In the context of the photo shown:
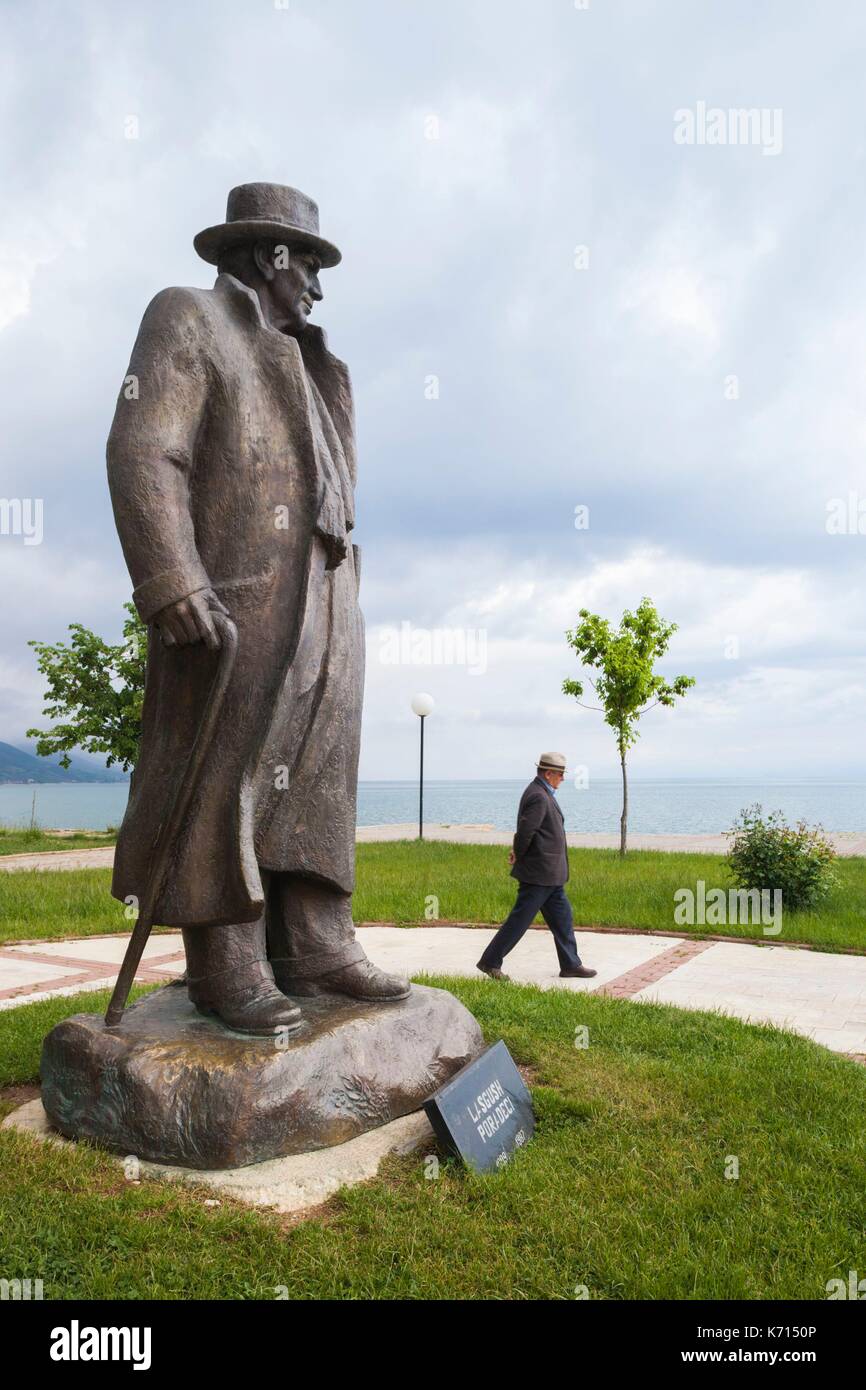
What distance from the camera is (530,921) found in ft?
23.4

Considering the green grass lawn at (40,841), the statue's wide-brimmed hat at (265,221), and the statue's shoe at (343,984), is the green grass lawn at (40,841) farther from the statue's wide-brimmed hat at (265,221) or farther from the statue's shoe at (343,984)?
the statue's wide-brimmed hat at (265,221)

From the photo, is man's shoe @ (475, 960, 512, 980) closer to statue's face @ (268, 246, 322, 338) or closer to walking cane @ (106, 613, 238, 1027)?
walking cane @ (106, 613, 238, 1027)

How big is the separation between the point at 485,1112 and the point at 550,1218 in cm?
56

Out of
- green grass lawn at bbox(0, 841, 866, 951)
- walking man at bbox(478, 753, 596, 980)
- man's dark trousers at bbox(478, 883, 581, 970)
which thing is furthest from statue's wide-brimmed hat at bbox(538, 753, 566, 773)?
green grass lawn at bbox(0, 841, 866, 951)

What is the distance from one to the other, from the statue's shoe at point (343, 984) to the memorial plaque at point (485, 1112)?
0.48 m

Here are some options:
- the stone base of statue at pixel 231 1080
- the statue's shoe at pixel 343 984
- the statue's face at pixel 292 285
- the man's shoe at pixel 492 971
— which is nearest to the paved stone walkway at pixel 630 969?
the man's shoe at pixel 492 971

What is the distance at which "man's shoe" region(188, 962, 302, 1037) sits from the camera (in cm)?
362

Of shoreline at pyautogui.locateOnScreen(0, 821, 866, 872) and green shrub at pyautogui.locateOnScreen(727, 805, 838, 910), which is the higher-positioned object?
green shrub at pyautogui.locateOnScreen(727, 805, 838, 910)

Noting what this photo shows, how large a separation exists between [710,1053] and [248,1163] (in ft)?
8.05

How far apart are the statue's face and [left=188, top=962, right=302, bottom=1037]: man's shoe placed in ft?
8.13

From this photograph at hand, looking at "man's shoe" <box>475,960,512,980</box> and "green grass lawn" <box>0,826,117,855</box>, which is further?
"green grass lawn" <box>0,826,117,855</box>

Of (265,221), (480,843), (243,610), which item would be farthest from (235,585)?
(480,843)

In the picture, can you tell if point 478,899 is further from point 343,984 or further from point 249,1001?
point 249,1001
